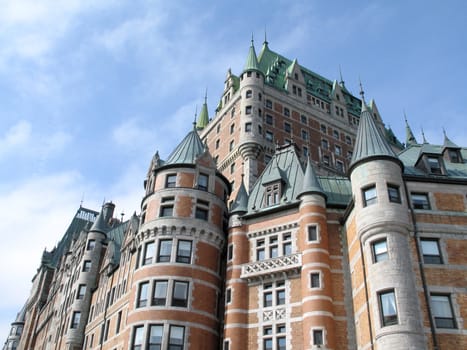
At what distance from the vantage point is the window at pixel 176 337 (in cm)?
3816

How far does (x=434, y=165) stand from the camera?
38.4m

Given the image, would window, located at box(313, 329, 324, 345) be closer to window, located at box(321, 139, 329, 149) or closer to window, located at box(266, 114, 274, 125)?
window, located at box(266, 114, 274, 125)

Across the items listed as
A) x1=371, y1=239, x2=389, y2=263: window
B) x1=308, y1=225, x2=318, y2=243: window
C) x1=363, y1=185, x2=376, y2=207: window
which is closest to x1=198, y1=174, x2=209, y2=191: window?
x1=308, y1=225, x2=318, y2=243: window

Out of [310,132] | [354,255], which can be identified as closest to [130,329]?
[354,255]

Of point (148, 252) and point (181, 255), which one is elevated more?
point (148, 252)

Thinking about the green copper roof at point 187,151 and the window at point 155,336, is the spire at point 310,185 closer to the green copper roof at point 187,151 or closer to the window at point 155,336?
the green copper roof at point 187,151

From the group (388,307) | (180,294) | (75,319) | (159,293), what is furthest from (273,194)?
(75,319)

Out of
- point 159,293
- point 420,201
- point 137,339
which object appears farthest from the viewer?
point 159,293

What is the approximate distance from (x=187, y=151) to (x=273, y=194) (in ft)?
31.0

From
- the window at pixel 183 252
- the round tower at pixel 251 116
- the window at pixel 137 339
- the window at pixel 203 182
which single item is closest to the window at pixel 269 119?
the round tower at pixel 251 116

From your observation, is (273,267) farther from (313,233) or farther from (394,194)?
(394,194)

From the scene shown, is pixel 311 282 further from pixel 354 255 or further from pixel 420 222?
pixel 420 222

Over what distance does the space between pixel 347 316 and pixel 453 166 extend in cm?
1430

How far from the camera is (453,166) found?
130 feet
